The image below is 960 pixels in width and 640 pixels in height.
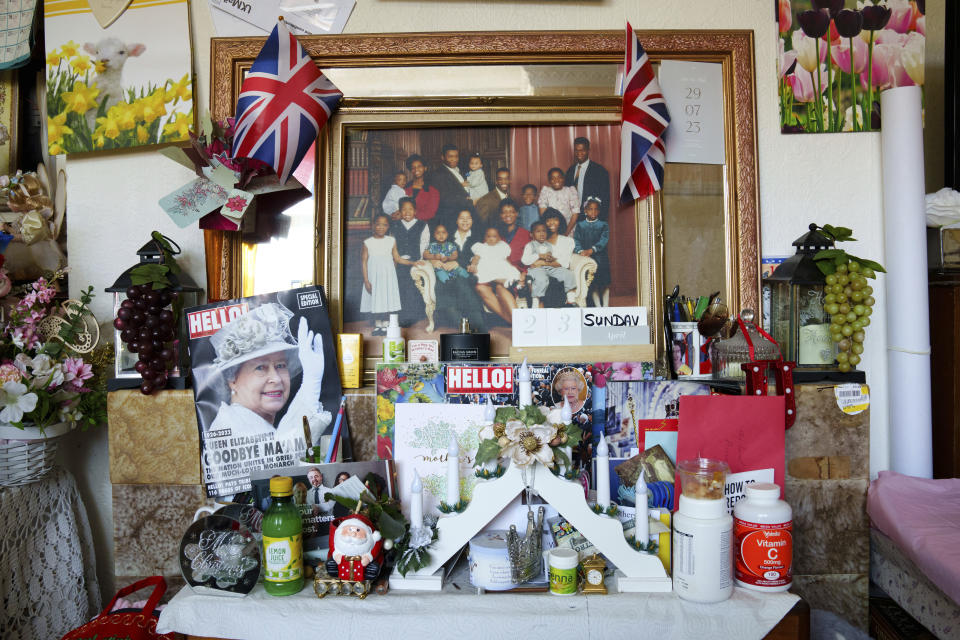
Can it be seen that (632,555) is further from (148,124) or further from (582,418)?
(148,124)

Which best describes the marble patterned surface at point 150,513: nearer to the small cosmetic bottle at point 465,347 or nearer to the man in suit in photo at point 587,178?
the small cosmetic bottle at point 465,347

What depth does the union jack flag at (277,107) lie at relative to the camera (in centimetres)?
136

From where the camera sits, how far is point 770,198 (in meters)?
1.48

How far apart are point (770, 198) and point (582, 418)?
0.70 meters

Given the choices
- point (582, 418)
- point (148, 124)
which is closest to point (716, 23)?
point (582, 418)

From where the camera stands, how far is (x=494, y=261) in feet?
4.83

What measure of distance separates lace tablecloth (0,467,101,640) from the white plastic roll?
187 centimetres

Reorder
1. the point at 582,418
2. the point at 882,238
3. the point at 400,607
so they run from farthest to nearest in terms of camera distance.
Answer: the point at 882,238 → the point at 582,418 → the point at 400,607

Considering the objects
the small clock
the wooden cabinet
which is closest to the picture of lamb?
the small clock

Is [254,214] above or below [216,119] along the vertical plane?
below

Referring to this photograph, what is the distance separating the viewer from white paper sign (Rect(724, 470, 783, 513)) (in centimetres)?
122

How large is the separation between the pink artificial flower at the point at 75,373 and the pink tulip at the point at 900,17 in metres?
1.98

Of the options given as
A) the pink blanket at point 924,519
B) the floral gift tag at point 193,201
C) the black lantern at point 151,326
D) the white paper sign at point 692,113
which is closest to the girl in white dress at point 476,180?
the white paper sign at point 692,113

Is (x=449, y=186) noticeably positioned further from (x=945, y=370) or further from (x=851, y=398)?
(x=945, y=370)
